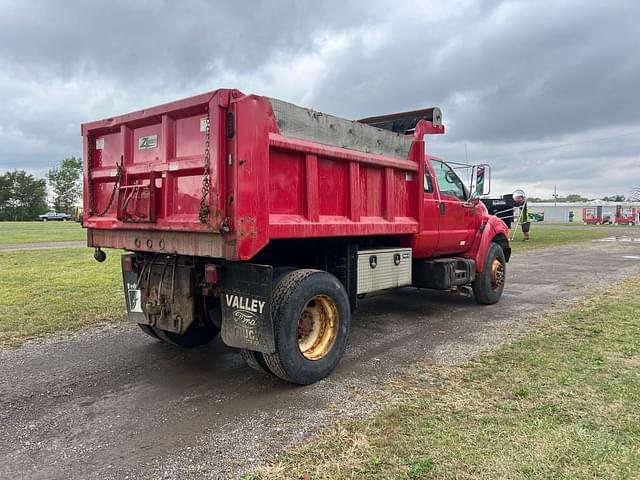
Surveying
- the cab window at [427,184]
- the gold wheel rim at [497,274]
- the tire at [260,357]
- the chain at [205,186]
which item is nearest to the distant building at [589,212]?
the gold wheel rim at [497,274]

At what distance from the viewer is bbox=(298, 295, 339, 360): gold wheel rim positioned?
464 cm

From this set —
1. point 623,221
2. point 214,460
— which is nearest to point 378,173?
point 214,460

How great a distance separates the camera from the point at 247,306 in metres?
4.20

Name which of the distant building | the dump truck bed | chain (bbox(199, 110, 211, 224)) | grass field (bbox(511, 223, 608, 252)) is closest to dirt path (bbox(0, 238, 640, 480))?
the dump truck bed

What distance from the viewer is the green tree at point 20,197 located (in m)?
76.6

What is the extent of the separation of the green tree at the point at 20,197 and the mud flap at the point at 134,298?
8483 centimetres

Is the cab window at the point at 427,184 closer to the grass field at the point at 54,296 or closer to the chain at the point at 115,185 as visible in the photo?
the chain at the point at 115,185

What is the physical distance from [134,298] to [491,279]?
19.1ft

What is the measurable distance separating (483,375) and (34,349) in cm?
499

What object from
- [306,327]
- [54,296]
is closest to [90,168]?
[306,327]

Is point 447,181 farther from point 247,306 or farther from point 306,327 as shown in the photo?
point 247,306

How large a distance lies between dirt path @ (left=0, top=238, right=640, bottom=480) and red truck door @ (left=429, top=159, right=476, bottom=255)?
1.16 m

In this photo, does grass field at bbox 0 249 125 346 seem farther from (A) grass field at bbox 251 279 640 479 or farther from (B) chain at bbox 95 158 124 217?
(A) grass field at bbox 251 279 640 479

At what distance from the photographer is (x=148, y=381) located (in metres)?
4.54
